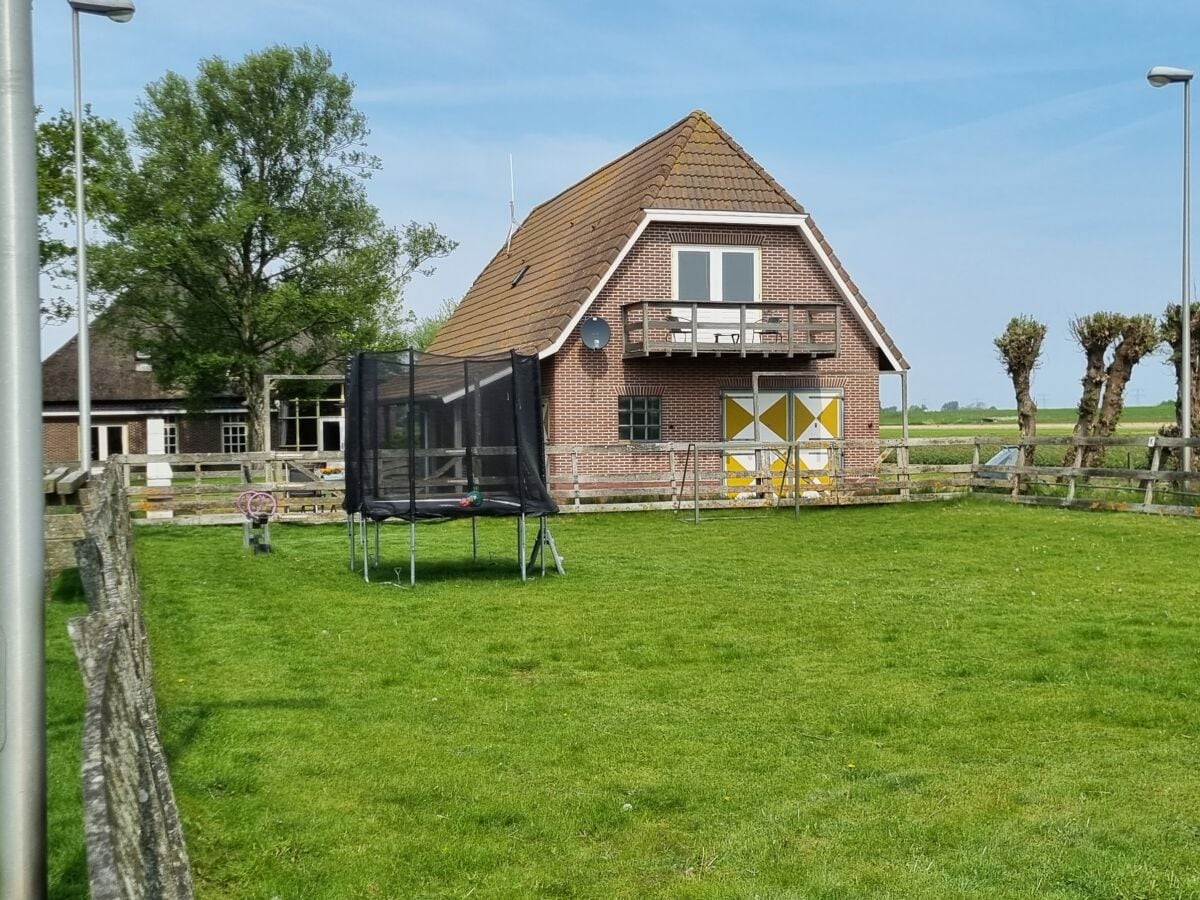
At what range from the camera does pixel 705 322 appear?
27.3 meters

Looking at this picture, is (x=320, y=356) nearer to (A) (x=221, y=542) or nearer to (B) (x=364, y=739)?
(A) (x=221, y=542)

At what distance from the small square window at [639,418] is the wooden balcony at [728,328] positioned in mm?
1127

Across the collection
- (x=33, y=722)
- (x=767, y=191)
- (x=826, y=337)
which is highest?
(x=767, y=191)

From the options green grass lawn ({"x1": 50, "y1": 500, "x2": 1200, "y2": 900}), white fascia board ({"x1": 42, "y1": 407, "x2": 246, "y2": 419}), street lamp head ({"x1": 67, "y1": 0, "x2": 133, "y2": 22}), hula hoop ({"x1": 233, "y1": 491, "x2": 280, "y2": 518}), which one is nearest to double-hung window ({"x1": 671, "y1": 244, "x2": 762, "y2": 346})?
hula hoop ({"x1": 233, "y1": 491, "x2": 280, "y2": 518})

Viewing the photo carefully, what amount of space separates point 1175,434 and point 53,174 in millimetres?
23881

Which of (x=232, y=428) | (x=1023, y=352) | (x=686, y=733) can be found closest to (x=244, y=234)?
(x=232, y=428)

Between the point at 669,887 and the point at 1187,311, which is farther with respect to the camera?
the point at 1187,311

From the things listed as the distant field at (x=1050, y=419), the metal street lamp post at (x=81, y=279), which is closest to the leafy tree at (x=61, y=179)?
the metal street lamp post at (x=81, y=279)

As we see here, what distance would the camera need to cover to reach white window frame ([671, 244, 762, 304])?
92.1ft

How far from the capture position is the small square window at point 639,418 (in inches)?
1091

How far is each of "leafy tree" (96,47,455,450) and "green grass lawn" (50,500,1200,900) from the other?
25.3 meters

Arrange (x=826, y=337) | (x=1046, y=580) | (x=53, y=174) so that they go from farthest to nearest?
1. (x=826, y=337)
2. (x=53, y=174)
3. (x=1046, y=580)

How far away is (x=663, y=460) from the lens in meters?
27.2

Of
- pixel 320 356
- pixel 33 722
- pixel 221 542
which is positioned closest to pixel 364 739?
pixel 33 722
